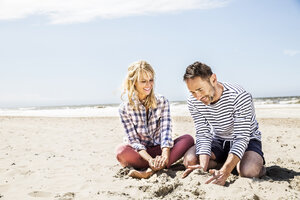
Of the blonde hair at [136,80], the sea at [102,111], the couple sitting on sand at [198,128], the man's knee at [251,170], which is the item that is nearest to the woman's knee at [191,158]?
the couple sitting on sand at [198,128]

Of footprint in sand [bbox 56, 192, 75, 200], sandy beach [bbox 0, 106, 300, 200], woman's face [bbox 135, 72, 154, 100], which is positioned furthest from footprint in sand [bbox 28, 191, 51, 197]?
woman's face [bbox 135, 72, 154, 100]

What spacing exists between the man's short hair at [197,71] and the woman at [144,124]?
2.11ft

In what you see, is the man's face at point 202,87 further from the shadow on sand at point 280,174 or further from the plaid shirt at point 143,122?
the shadow on sand at point 280,174

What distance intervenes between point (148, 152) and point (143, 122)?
41cm

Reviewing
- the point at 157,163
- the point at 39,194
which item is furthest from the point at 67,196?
the point at 157,163

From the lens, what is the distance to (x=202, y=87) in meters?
3.07

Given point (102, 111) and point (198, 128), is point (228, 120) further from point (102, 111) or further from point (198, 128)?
point (102, 111)

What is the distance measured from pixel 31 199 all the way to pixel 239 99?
238cm

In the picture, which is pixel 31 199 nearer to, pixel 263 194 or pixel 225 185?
pixel 225 185

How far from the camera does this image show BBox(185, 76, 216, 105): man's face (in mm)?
3045

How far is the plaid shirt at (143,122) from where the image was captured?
376 centimetres

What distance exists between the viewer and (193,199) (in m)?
2.66

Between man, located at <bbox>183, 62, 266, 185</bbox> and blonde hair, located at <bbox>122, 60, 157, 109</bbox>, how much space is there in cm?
50

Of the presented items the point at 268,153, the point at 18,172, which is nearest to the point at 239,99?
the point at 268,153
